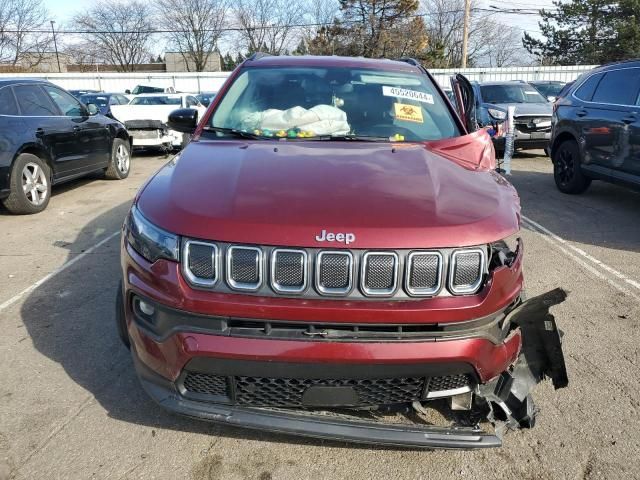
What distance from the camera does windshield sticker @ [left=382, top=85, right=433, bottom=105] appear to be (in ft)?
11.5

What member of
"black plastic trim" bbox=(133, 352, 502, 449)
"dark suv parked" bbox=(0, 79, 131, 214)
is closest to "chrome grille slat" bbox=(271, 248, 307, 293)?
"black plastic trim" bbox=(133, 352, 502, 449)

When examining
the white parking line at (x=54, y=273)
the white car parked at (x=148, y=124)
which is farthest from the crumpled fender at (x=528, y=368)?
the white car parked at (x=148, y=124)

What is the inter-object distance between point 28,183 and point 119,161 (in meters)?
2.64

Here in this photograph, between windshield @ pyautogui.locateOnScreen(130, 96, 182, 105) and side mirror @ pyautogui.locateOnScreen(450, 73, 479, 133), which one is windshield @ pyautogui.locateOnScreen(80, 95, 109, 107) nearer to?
windshield @ pyautogui.locateOnScreen(130, 96, 182, 105)

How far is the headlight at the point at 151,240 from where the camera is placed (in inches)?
81.2

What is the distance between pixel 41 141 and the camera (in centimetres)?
699

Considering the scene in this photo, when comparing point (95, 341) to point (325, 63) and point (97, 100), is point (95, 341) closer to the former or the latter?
point (325, 63)

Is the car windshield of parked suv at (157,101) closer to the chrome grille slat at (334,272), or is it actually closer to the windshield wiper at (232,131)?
the windshield wiper at (232,131)

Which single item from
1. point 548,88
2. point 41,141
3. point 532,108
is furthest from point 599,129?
point 548,88

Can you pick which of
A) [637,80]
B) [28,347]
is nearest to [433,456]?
[28,347]

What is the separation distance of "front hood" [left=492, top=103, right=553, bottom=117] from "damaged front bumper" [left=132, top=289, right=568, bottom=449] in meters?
9.65

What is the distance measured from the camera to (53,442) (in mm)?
2441

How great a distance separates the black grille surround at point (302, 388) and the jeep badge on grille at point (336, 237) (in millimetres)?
565

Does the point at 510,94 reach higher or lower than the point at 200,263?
higher
